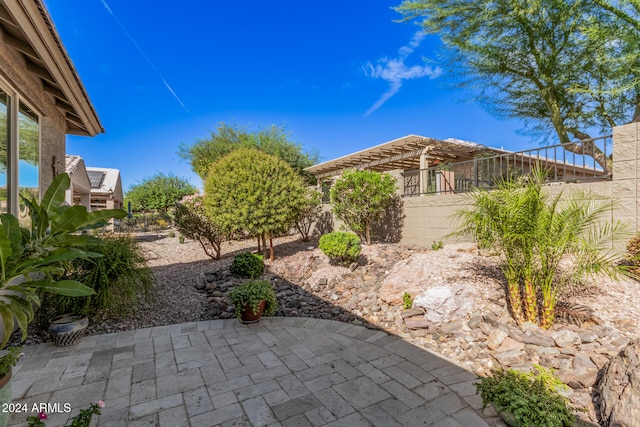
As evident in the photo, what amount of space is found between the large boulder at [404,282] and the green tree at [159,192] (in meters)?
25.0

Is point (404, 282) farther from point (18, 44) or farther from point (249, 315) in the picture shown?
point (18, 44)

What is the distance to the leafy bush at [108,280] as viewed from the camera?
4.25 meters

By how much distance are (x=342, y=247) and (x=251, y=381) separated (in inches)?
158

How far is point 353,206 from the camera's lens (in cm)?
855

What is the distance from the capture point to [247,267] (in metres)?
7.02

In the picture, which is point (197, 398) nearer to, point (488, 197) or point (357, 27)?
point (488, 197)

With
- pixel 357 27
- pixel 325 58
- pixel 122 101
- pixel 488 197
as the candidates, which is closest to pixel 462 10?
pixel 357 27

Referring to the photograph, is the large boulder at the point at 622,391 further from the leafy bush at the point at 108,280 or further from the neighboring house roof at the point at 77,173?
the neighboring house roof at the point at 77,173

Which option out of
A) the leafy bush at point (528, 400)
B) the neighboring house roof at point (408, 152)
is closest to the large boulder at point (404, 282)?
the leafy bush at point (528, 400)

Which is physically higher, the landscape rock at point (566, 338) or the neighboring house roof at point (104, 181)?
the neighboring house roof at point (104, 181)

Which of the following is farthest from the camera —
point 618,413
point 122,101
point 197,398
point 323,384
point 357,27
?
point 122,101

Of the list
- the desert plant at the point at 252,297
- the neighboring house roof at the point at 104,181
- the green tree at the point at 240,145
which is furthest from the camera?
the neighboring house roof at the point at 104,181

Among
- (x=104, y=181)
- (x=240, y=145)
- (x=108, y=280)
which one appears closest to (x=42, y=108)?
(x=108, y=280)

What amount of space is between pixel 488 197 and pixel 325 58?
1270 cm
